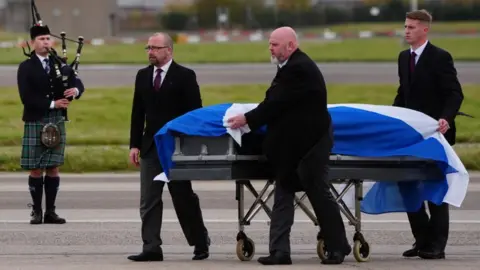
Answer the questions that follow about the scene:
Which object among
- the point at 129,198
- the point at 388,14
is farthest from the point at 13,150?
the point at 388,14

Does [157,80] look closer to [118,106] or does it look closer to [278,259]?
[278,259]

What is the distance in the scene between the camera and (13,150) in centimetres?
1970

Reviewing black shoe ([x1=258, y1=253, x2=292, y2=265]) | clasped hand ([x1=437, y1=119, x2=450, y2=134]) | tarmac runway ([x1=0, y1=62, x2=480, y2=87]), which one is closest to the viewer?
black shoe ([x1=258, y1=253, x2=292, y2=265])

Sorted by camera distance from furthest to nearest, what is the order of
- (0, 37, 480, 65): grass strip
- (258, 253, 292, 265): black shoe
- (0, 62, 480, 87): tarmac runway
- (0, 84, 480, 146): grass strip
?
(0, 37, 480, 65): grass strip
(0, 62, 480, 87): tarmac runway
(0, 84, 480, 146): grass strip
(258, 253, 292, 265): black shoe

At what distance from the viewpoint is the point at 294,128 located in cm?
927

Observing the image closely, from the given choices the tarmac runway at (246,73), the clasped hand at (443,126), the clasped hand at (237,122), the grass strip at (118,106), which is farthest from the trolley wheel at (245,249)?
the tarmac runway at (246,73)

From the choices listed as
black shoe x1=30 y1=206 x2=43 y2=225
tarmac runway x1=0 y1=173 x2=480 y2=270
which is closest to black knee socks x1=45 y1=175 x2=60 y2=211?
black shoe x1=30 y1=206 x2=43 y2=225

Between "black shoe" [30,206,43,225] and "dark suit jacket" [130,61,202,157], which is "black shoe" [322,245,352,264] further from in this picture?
"black shoe" [30,206,43,225]

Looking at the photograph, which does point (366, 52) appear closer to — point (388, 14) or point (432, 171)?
point (388, 14)

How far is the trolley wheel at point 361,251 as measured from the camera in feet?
31.7

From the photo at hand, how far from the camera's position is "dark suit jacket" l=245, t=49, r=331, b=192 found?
924 centimetres

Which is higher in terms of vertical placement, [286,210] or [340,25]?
[286,210]

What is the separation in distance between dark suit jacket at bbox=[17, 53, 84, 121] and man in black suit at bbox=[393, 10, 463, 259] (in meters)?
3.74

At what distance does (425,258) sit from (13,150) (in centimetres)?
1083
